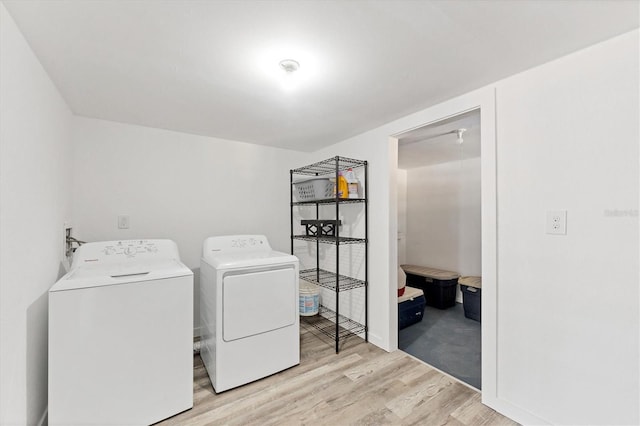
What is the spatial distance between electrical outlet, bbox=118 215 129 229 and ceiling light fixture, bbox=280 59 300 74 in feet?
6.37

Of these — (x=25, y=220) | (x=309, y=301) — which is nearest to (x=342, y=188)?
(x=309, y=301)

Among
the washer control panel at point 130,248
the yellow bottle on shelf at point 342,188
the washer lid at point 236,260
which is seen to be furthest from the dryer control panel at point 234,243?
the yellow bottle on shelf at point 342,188

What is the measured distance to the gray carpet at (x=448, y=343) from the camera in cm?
222

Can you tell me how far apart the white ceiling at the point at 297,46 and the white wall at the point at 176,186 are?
426 mm

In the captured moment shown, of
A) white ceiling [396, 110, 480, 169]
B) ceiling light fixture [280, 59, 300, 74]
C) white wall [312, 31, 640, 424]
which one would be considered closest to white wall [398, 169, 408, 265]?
white ceiling [396, 110, 480, 169]

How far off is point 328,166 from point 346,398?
2195 mm

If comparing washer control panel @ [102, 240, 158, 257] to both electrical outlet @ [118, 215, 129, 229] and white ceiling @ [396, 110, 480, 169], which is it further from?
white ceiling @ [396, 110, 480, 169]

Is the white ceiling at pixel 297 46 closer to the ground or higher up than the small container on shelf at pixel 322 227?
higher up

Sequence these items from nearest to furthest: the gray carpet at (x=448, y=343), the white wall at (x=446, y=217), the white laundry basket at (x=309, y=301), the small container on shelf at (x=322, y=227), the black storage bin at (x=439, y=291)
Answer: the gray carpet at (x=448, y=343)
the small container on shelf at (x=322, y=227)
the white laundry basket at (x=309, y=301)
the black storage bin at (x=439, y=291)
the white wall at (x=446, y=217)

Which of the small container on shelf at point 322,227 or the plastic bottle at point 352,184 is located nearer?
the plastic bottle at point 352,184

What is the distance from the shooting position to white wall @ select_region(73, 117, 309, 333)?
2.31m

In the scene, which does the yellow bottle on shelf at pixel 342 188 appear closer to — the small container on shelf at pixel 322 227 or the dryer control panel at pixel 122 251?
the small container on shelf at pixel 322 227

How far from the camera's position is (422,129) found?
2254mm

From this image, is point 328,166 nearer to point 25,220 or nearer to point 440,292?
point 440,292
